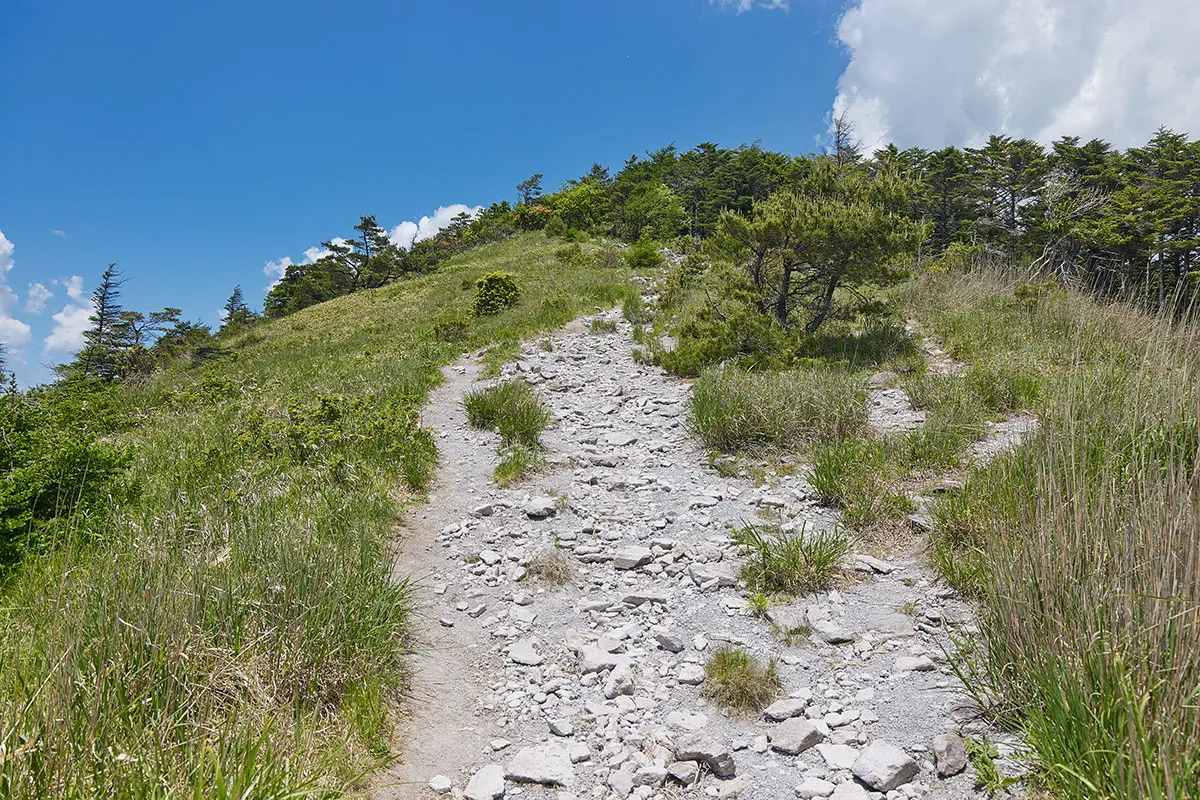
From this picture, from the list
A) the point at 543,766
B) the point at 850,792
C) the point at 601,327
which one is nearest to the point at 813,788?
the point at 850,792

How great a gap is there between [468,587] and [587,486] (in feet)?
7.61

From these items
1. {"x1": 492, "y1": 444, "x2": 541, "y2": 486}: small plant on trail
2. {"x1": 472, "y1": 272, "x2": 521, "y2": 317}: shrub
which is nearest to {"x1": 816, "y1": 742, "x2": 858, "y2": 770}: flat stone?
{"x1": 492, "y1": 444, "x2": 541, "y2": 486}: small plant on trail

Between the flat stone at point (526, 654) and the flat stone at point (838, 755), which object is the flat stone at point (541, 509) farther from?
the flat stone at point (838, 755)

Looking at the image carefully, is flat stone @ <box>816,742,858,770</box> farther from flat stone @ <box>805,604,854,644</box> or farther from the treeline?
the treeline

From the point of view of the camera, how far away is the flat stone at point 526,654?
428 centimetres

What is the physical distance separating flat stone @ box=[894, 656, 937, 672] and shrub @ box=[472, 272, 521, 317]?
17429 mm

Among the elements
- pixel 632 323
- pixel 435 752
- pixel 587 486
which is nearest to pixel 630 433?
pixel 587 486

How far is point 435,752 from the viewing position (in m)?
3.37

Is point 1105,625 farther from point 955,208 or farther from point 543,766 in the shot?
point 955,208

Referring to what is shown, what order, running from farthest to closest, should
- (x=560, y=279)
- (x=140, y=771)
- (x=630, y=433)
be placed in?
(x=560, y=279) → (x=630, y=433) → (x=140, y=771)

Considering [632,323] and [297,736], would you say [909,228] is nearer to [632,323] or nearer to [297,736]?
[632,323]

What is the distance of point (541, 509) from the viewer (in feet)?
21.8

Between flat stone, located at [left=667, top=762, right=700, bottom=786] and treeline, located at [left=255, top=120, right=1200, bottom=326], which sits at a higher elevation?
treeline, located at [left=255, top=120, right=1200, bottom=326]

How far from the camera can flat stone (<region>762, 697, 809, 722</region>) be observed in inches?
133
